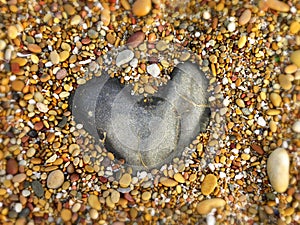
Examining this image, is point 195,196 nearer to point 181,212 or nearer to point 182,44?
point 181,212

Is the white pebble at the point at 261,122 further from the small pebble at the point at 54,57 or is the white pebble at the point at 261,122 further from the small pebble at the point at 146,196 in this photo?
the small pebble at the point at 54,57

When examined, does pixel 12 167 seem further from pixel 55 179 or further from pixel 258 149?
pixel 258 149

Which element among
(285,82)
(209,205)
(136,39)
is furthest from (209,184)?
(136,39)

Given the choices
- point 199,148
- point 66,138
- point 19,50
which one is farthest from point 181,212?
point 19,50

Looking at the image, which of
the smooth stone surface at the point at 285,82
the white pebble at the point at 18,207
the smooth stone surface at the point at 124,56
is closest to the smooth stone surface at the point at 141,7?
the smooth stone surface at the point at 124,56

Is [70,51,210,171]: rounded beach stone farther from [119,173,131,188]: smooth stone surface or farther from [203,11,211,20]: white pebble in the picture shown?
[203,11,211,20]: white pebble

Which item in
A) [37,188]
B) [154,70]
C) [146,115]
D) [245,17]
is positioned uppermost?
[245,17]

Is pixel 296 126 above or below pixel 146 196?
above
